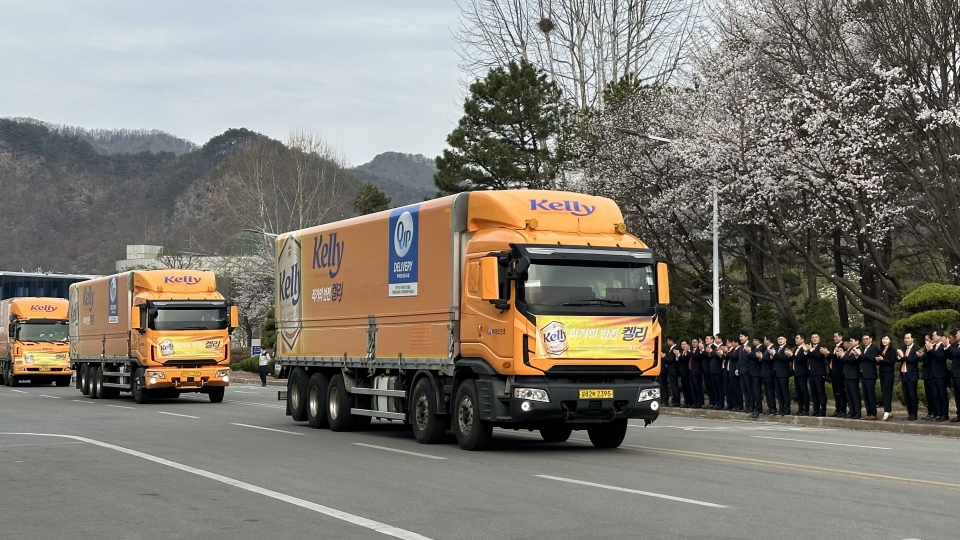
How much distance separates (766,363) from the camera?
27328 millimetres

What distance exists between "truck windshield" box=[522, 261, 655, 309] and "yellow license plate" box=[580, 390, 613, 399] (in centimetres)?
114

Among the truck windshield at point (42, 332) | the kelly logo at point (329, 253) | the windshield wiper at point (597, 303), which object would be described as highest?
the kelly logo at point (329, 253)

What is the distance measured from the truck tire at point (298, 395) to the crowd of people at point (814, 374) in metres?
9.85

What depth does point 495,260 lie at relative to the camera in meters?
16.5

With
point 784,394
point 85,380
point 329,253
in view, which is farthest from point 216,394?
point 784,394

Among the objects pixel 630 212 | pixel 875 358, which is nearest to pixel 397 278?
pixel 875 358

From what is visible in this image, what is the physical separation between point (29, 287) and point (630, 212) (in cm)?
3557

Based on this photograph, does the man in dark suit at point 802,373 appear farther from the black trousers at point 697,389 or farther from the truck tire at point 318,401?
the truck tire at point 318,401

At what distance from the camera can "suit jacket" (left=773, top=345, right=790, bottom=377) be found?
26844mm

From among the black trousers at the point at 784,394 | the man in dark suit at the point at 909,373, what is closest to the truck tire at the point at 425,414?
the man in dark suit at the point at 909,373

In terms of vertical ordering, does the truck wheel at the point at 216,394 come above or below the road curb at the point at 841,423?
above

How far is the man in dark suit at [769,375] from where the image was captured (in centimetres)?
2719

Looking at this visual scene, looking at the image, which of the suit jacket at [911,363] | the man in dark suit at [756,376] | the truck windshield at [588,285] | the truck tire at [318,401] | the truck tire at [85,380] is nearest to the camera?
the truck windshield at [588,285]

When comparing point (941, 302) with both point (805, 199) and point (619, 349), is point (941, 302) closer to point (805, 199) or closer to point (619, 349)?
point (805, 199)
